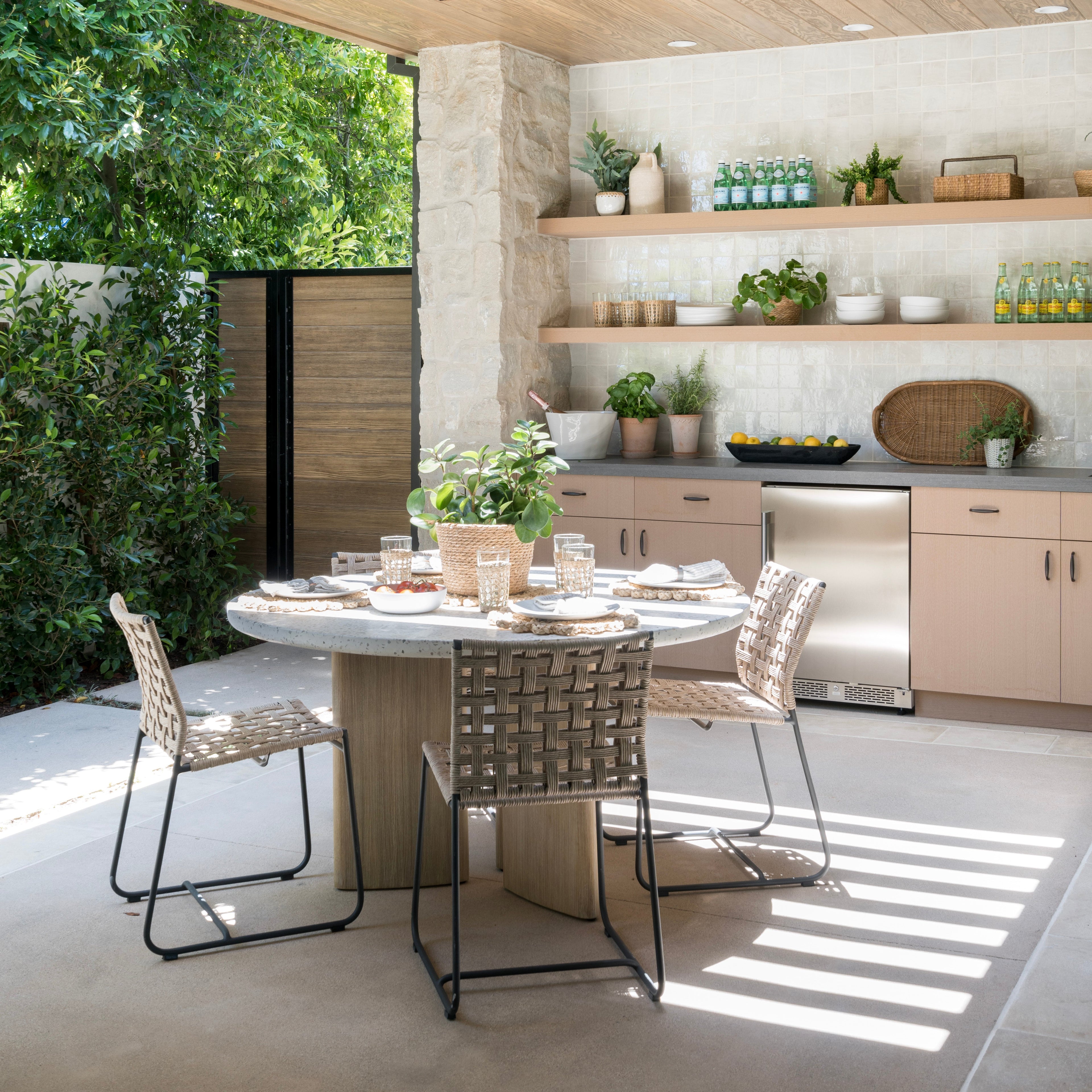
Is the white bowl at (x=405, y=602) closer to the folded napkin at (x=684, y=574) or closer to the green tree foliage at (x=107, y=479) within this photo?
the folded napkin at (x=684, y=574)

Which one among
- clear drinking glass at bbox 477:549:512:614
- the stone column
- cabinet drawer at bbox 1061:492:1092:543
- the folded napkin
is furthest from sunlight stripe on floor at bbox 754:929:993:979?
the stone column

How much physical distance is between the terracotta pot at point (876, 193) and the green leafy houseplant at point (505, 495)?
2473 mm

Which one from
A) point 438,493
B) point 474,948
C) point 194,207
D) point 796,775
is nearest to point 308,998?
point 474,948

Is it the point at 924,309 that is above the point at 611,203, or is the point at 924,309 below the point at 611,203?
below

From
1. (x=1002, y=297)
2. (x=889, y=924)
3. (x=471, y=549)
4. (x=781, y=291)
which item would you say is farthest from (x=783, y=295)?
(x=889, y=924)

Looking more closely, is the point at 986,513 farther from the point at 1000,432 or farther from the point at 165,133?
the point at 165,133

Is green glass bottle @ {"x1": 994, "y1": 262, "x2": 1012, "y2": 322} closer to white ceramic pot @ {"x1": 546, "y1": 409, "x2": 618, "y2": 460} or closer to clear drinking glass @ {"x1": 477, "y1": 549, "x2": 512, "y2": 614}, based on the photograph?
white ceramic pot @ {"x1": 546, "y1": 409, "x2": 618, "y2": 460}

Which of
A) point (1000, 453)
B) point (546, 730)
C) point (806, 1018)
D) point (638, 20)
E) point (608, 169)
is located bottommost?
point (806, 1018)

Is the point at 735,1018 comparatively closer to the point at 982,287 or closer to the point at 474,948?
the point at 474,948

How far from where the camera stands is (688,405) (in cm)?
593

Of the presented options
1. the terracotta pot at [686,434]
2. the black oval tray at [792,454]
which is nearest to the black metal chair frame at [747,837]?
the black oval tray at [792,454]

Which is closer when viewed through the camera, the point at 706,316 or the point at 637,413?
the point at 706,316

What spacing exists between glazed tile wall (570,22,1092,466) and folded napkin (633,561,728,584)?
239cm

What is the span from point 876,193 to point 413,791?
3.29 metres
